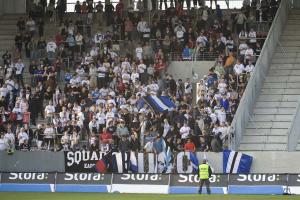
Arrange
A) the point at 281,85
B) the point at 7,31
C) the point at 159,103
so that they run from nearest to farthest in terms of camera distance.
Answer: the point at 159,103, the point at 281,85, the point at 7,31

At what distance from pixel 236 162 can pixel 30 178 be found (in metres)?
8.79

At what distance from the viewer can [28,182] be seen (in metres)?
44.6

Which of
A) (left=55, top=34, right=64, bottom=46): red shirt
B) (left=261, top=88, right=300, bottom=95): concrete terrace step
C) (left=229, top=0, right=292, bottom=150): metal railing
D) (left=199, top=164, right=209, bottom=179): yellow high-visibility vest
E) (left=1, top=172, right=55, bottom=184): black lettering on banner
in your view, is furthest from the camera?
(left=55, top=34, right=64, bottom=46): red shirt

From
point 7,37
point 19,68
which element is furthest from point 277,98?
point 7,37

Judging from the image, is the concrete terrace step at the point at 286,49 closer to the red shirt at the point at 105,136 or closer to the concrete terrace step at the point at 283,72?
the concrete terrace step at the point at 283,72

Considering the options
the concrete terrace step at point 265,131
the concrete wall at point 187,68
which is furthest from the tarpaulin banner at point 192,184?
the concrete wall at point 187,68

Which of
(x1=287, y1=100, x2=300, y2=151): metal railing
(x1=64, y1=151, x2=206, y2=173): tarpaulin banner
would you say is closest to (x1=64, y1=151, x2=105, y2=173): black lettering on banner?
(x1=64, y1=151, x2=206, y2=173): tarpaulin banner

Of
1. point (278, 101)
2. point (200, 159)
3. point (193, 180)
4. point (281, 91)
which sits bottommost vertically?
point (193, 180)

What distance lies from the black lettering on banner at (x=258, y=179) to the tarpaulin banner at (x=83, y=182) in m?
5.38

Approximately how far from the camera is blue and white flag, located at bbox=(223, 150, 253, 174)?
44.1 metres

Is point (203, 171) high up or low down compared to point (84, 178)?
up

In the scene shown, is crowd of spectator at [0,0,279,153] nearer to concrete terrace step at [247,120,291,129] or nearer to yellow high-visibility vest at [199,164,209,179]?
concrete terrace step at [247,120,291,129]

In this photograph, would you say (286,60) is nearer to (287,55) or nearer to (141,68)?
(287,55)

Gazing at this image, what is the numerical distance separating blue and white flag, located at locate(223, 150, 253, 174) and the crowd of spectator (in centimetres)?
57
